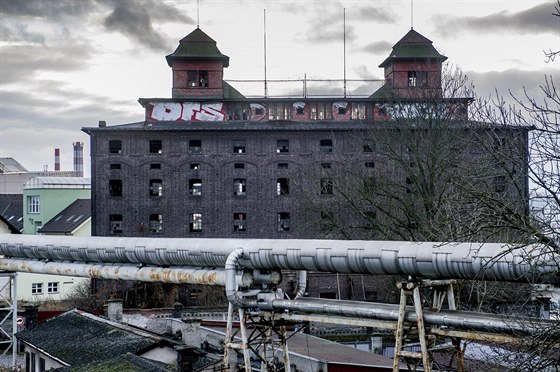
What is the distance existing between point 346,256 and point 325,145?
107ft

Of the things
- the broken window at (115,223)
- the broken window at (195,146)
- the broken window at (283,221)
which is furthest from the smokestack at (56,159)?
the broken window at (283,221)

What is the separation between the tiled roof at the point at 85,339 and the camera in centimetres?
1905

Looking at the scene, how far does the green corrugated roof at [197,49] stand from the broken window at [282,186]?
9723 mm

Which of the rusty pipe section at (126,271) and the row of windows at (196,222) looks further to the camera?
the row of windows at (196,222)

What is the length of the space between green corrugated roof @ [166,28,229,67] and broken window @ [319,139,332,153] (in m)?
9.32

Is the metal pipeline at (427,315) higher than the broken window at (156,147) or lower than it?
lower

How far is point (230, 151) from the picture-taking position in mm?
45531

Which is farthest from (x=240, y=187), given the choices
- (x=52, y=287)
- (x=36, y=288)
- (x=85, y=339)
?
(x=85, y=339)

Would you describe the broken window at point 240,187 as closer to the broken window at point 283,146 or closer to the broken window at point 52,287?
the broken window at point 283,146

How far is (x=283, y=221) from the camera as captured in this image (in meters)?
45.6

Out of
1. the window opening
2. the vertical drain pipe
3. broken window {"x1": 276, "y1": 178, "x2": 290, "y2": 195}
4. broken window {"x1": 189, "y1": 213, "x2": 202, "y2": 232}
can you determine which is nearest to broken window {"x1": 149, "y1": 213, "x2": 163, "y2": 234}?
broken window {"x1": 189, "y1": 213, "x2": 202, "y2": 232}

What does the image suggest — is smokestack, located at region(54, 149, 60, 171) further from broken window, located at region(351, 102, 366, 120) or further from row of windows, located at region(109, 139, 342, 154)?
broken window, located at region(351, 102, 366, 120)

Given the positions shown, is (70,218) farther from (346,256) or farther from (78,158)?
(346,256)

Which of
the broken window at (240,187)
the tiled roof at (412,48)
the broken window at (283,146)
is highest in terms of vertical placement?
the tiled roof at (412,48)
